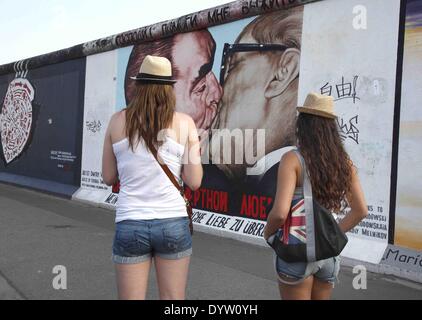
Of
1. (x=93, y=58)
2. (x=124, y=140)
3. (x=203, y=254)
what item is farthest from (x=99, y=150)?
(x=124, y=140)

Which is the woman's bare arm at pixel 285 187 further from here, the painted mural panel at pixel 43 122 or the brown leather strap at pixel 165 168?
the painted mural panel at pixel 43 122

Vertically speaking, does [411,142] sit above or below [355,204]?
above

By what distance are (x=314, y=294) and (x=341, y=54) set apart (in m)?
4.46

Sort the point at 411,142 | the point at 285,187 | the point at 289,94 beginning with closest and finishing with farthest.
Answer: the point at 285,187, the point at 411,142, the point at 289,94

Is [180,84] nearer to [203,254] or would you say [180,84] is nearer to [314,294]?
[203,254]

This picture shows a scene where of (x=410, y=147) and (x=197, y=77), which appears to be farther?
(x=197, y=77)

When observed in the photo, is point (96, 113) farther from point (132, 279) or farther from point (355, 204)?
point (355, 204)

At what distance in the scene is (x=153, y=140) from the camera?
243cm

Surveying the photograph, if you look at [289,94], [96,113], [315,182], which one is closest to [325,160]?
[315,182]

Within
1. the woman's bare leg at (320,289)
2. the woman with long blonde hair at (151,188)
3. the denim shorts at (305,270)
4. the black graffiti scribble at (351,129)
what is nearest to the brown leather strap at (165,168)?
the woman with long blonde hair at (151,188)

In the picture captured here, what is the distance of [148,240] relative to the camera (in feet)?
7.86

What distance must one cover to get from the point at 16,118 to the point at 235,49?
35.2 ft

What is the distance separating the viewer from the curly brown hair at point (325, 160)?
2.39m

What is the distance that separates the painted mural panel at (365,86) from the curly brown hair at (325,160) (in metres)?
3.44
